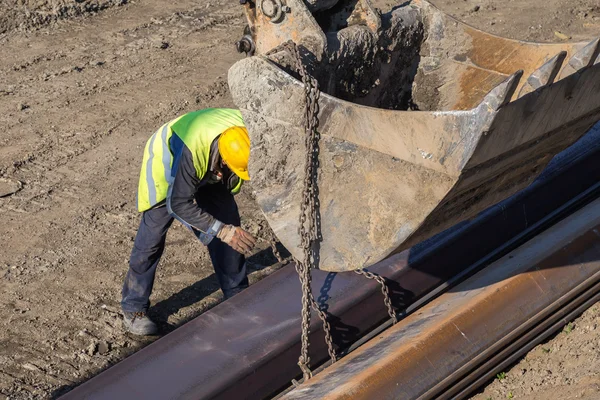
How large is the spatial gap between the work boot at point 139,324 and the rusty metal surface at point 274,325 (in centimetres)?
92

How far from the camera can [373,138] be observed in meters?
3.58

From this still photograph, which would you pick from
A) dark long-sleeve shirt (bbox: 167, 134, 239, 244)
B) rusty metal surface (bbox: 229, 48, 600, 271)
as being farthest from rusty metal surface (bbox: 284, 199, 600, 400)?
dark long-sleeve shirt (bbox: 167, 134, 239, 244)

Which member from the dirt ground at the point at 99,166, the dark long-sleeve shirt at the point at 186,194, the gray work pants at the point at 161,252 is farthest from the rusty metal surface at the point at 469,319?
the gray work pants at the point at 161,252

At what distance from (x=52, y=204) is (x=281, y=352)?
293cm

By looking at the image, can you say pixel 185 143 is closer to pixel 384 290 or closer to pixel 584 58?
pixel 384 290

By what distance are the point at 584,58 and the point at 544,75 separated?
0.31 meters

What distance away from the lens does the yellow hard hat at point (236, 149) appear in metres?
4.36

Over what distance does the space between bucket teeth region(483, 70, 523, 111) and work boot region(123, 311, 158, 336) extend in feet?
9.15

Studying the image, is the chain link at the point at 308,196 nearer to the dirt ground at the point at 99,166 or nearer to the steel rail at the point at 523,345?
the steel rail at the point at 523,345

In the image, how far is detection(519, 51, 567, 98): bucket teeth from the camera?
133 inches

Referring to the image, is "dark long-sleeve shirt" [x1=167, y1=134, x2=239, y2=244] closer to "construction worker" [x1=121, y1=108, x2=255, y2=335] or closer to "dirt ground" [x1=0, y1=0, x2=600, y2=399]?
"construction worker" [x1=121, y1=108, x2=255, y2=335]

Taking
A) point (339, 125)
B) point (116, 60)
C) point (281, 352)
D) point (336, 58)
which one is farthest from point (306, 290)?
point (116, 60)

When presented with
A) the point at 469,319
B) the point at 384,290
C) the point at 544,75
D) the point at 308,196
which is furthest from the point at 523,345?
the point at 544,75

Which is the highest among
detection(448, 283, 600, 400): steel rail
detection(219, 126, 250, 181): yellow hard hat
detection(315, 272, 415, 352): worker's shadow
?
detection(219, 126, 250, 181): yellow hard hat
